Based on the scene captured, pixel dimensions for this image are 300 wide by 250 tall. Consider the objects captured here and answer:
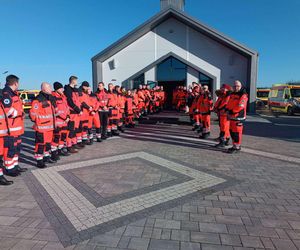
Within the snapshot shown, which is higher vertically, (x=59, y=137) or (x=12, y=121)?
(x=12, y=121)

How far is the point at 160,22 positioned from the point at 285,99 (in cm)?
1192

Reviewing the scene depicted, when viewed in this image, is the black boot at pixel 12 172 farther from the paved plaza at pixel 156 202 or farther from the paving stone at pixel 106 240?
the paving stone at pixel 106 240

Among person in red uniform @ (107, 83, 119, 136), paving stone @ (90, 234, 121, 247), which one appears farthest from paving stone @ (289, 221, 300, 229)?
person in red uniform @ (107, 83, 119, 136)

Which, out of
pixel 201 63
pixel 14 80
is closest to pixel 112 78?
pixel 201 63

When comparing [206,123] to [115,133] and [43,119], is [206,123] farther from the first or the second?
[43,119]

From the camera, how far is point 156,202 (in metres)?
3.81

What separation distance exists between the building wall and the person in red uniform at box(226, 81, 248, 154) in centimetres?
1130

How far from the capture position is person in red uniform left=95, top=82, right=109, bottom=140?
8508mm

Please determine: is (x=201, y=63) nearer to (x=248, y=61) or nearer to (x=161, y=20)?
(x=248, y=61)

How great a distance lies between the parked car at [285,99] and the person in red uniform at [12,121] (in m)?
19.3

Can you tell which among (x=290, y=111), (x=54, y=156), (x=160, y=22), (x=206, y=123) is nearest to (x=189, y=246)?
(x=54, y=156)

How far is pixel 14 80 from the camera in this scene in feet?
16.3

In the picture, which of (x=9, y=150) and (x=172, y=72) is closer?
(x=9, y=150)

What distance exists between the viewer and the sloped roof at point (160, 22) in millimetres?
16422
